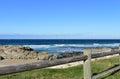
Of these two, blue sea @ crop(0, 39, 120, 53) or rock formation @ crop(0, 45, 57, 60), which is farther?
blue sea @ crop(0, 39, 120, 53)

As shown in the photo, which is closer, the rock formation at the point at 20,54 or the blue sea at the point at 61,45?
the rock formation at the point at 20,54

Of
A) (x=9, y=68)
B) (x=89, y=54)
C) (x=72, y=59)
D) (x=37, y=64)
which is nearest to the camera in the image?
(x=9, y=68)

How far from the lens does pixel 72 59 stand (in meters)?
8.48

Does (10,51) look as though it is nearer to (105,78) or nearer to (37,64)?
(105,78)

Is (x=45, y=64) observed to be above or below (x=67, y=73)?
above

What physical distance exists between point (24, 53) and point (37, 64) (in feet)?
107

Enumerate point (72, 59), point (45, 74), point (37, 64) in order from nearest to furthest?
point (37, 64), point (72, 59), point (45, 74)

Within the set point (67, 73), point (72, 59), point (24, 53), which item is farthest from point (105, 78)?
point (24, 53)

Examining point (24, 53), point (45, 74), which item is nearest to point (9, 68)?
point (45, 74)

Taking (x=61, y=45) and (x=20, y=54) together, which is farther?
(x=61, y=45)

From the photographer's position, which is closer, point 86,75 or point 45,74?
point 86,75

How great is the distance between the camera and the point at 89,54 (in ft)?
29.8

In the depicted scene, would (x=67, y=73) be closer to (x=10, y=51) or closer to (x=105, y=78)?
(x=105, y=78)

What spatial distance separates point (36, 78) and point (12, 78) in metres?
1.01
